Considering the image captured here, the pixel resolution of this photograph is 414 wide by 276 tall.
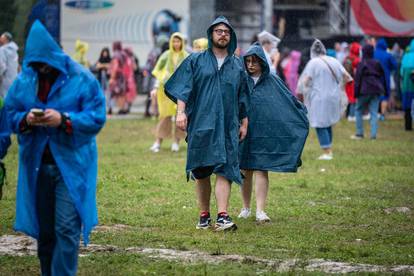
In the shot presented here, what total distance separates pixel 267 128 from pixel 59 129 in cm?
407

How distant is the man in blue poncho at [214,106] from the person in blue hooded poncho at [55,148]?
2767 millimetres

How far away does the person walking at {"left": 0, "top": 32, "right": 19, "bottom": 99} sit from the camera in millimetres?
21237

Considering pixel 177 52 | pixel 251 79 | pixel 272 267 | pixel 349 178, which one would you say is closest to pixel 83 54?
pixel 177 52

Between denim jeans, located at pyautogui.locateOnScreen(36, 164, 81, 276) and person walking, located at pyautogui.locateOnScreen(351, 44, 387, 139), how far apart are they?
49.7 feet

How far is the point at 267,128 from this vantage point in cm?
1115

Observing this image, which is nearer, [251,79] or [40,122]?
[40,122]

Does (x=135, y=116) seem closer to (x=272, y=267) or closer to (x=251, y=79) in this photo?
(x=251, y=79)

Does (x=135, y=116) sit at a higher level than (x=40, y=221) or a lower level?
lower

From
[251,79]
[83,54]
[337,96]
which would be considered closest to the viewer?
[251,79]

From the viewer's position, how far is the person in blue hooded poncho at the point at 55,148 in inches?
288

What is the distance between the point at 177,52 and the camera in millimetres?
18297

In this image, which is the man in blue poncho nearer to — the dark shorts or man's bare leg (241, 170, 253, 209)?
the dark shorts

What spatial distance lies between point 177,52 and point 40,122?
440 inches

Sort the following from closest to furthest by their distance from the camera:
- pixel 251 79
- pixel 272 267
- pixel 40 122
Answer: pixel 40 122 < pixel 272 267 < pixel 251 79
